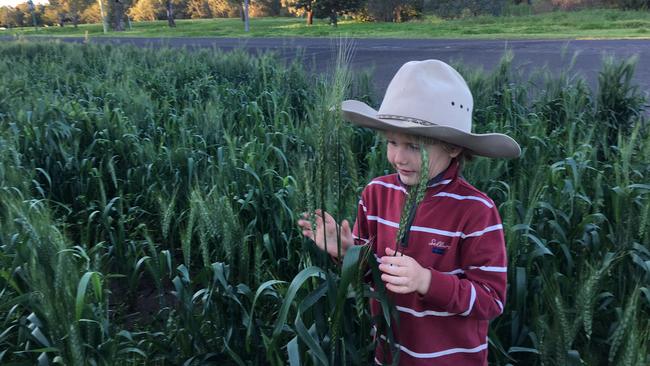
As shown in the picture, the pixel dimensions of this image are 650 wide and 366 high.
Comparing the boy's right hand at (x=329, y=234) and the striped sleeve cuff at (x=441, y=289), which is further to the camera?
the boy's right hand at (x=329, y=234)

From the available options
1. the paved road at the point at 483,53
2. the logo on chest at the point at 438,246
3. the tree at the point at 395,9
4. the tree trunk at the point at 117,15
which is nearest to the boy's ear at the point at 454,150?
the logo on chest at the point at 438,246

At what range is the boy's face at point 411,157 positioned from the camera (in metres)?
1.49

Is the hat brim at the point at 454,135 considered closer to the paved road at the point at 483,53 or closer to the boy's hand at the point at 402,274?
the boy's hand at the point at 402,274

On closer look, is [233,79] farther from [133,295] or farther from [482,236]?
[482,236]

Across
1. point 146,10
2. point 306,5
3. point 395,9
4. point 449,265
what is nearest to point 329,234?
point 449,265

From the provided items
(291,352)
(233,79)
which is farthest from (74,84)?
(291,352)

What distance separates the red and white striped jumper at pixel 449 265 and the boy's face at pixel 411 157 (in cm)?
4

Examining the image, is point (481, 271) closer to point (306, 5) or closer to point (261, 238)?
point (261, 238)

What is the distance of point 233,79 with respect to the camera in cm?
750

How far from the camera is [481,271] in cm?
145

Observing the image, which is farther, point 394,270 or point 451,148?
point 451,148

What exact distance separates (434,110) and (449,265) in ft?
1.39

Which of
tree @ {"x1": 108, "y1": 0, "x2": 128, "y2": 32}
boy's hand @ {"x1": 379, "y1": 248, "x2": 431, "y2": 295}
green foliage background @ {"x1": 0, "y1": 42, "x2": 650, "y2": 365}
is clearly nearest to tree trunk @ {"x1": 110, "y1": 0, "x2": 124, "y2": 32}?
tree @ {"x1": 108, "y1": 0, "x2": 128, "y2": 32}

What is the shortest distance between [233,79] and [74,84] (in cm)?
209
